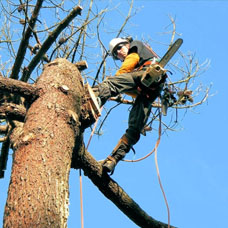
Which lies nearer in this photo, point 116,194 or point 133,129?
point 116,194

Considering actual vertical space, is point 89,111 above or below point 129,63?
below

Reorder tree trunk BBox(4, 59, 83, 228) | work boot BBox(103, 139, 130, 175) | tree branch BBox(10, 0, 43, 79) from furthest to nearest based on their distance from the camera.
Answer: tree branch BBox(10, 0, 43, 79) < work boot BBox(103, 139, 130, 175) < tree trunk BBox(4, 59, 83, 228)

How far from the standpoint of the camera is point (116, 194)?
3768 millimetres

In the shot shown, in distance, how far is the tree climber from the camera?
163 inches

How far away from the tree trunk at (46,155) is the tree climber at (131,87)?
0.66 metres

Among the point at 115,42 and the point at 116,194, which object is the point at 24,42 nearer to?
the point at 115,42

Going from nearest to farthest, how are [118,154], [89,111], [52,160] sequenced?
1. [52,160]
2. [89,111]
3. [118,154]

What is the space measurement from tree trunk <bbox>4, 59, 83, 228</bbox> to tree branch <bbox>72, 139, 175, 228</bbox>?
22.2 inches

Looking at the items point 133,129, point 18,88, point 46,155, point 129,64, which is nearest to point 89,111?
point 18,88

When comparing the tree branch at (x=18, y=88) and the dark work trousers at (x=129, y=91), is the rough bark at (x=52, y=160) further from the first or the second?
the dark work trousers at (x=129, y=91)

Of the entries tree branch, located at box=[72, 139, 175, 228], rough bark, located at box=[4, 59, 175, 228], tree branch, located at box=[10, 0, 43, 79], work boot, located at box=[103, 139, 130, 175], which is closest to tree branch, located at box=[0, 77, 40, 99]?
rough bark, located at box=[4, 59, 175, 228]

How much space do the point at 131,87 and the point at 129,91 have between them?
11.1 inches

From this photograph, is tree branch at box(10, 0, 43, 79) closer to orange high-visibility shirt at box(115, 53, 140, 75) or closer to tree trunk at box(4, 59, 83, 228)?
orange high-visibility shirt at box(115, 53, 140, 75)

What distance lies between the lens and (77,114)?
3320 millimetres
